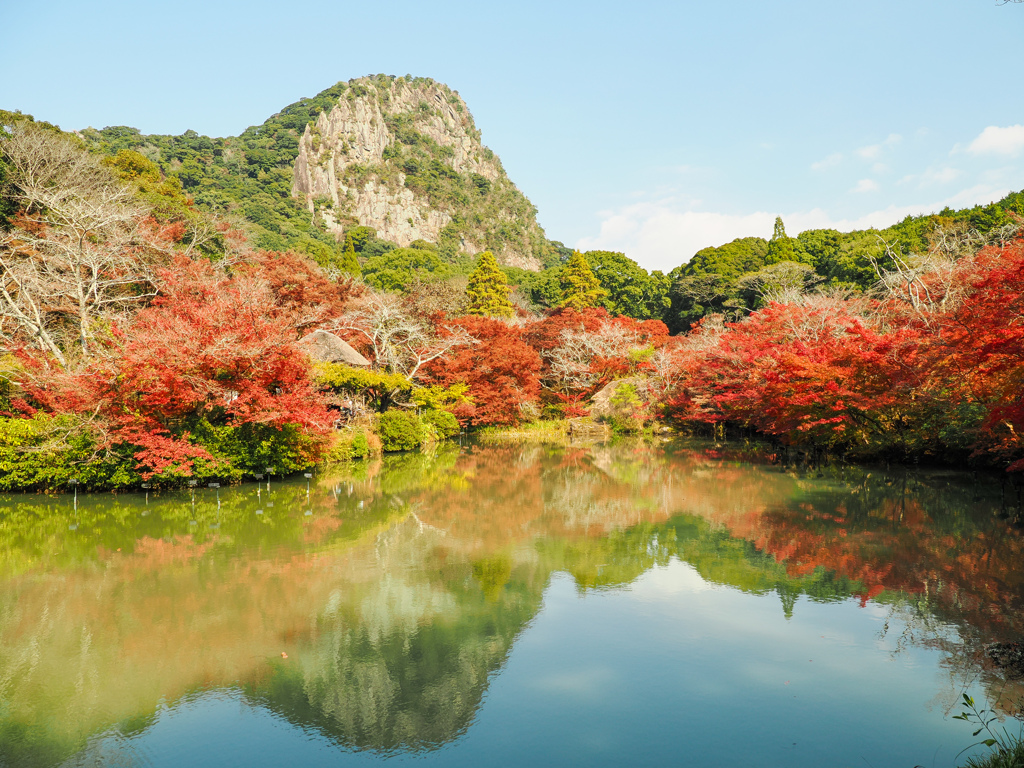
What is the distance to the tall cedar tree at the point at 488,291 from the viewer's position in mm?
33438

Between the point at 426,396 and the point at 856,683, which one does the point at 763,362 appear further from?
the point at 856,683

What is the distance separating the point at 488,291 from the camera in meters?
34.5

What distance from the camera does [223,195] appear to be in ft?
175

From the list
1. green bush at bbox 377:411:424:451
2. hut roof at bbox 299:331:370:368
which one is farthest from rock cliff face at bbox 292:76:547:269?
green bush at bbox 377:411:424:451

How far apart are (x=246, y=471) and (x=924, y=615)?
11262 mm

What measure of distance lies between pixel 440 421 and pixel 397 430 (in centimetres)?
279

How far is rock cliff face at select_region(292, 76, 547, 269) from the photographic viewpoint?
70.6 metres

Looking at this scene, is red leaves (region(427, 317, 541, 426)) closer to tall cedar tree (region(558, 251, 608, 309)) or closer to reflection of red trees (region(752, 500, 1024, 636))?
reflection of red trees (region(752, 500, 1024, 636))

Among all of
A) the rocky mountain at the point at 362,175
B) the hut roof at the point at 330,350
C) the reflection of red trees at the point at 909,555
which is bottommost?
→ the reflection of red trees at the point at 909,555

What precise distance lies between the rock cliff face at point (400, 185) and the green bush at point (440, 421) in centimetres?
4922

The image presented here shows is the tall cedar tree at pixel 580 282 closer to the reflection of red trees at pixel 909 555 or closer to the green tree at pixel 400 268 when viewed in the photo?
the green tree at pixel 400 268

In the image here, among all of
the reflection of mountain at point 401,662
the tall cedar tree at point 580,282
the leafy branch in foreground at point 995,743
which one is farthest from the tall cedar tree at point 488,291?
the leafy branch in foreground at point 995,743

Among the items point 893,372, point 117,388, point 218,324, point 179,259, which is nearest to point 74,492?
point 117,388

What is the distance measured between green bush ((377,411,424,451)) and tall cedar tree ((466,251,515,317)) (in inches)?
622
